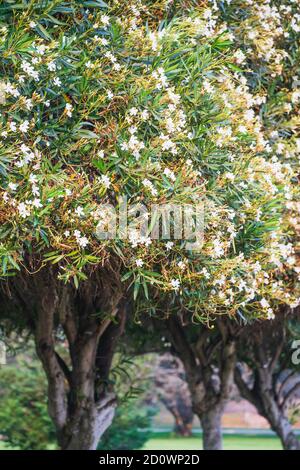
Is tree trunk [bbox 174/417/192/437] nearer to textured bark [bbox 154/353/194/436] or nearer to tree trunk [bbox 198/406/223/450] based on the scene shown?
textured bark [bbox 154/353/194/436]

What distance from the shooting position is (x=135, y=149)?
599cm

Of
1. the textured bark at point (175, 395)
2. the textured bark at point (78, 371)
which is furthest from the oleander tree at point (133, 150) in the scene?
the textured bark at point (175, 395)

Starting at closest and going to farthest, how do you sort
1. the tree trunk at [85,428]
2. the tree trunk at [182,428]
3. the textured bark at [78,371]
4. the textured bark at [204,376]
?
the textured bark at [78,371] → the tree trunk at [85,428] → the textured bark at [204,376] → the tree trunk at [182,428]

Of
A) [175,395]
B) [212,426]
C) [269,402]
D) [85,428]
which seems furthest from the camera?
[175,395]

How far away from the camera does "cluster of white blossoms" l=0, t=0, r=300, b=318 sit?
18.7ft

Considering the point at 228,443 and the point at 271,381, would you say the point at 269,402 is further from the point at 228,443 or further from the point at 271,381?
the point at 228,443

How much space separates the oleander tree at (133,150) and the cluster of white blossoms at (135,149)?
0.04 feet

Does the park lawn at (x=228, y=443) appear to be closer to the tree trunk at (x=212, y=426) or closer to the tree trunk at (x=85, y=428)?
the tree trunk at (x=212, y=426)

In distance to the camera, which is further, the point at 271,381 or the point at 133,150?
the point at 271,381

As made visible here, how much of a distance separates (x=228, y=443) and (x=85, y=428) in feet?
69.2

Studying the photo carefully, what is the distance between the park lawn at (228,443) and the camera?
27734 millimetres

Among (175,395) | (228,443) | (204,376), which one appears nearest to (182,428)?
(175,395)
